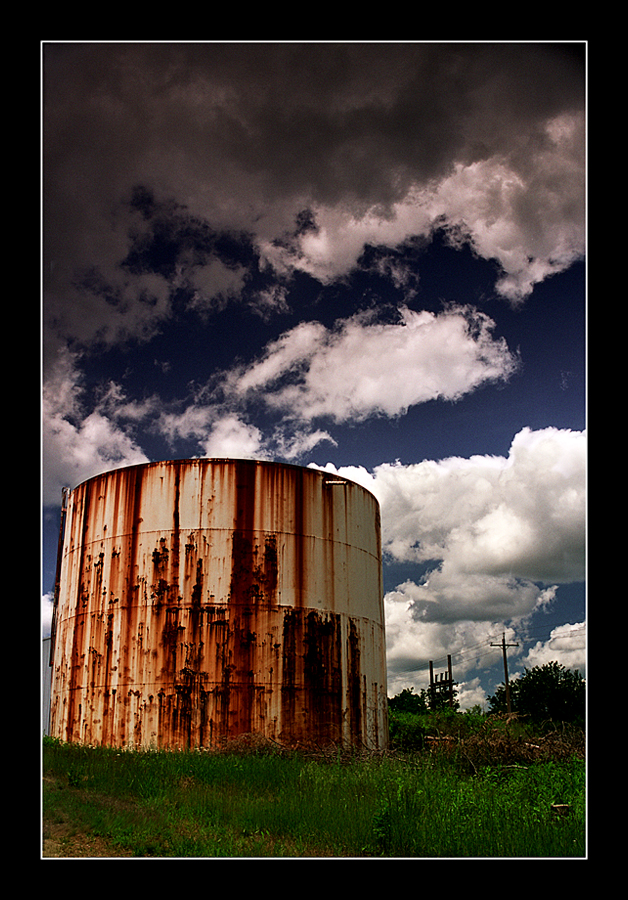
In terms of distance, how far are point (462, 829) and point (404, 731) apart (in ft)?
37.2

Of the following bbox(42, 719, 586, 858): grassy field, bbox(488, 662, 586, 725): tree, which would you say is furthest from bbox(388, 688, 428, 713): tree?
bbox(42, 719, 586, 858): grassy field

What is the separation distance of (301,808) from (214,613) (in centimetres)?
597

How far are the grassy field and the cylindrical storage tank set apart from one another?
1.38 metres

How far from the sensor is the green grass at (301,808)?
8.31 m

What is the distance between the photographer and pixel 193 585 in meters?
15.3

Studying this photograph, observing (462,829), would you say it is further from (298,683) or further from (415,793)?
(298,683)

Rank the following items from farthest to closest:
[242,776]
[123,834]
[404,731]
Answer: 1. [404,731]
2. [242,776]
3. [123,834]

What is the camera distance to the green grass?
8.31m

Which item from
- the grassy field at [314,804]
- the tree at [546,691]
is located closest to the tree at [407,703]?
the tree at [546,691]

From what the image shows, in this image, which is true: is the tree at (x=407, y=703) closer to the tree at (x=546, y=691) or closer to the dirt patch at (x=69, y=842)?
the tree at (x=546, y=691)

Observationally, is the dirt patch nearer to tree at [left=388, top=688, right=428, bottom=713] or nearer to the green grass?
the green grass

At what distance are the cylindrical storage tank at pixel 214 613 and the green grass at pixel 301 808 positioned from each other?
1916mm
